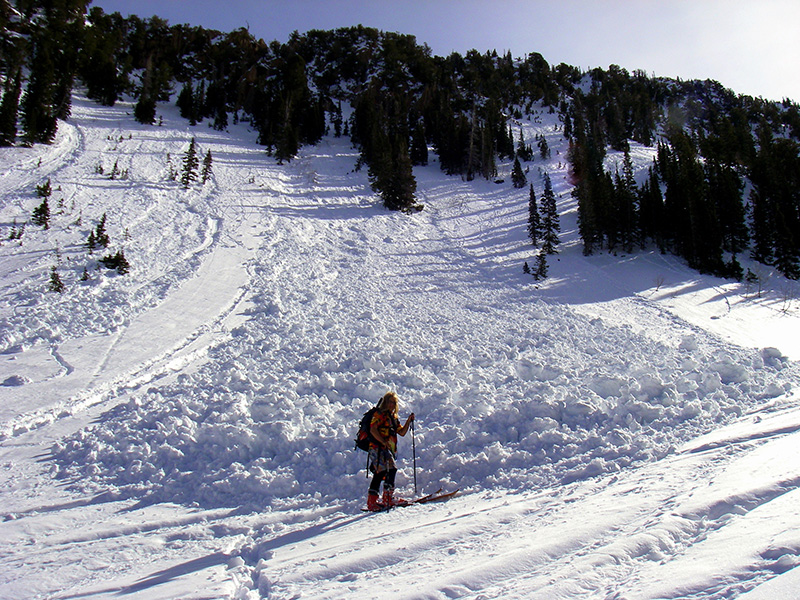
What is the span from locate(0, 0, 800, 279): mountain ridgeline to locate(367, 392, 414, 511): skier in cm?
2287

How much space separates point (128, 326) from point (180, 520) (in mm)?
8377

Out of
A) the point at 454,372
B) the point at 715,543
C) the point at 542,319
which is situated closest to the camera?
the point at 715,543

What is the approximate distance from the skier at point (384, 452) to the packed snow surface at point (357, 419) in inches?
10.5

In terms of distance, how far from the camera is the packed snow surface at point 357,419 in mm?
4191

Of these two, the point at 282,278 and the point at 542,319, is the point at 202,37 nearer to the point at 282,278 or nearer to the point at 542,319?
the point at 282,278

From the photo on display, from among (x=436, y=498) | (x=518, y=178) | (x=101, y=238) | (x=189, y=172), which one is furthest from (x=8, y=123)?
(x=518, y=178)

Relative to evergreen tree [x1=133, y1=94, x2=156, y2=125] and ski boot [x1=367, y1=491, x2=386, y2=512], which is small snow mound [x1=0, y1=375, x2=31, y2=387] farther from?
evergreen tree [x1=133, y1=94, x2=156, y2=125]

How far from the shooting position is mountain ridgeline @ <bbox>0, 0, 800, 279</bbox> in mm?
27500

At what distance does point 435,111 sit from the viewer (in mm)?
55125

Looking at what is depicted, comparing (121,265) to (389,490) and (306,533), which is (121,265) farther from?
(389,490)

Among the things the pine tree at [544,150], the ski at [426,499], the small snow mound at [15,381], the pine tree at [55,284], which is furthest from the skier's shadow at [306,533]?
the pine tree at [544,150]

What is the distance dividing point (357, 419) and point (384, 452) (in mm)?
2224

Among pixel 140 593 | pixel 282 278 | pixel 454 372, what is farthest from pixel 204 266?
pixel 140 593

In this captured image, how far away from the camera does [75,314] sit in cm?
1237
